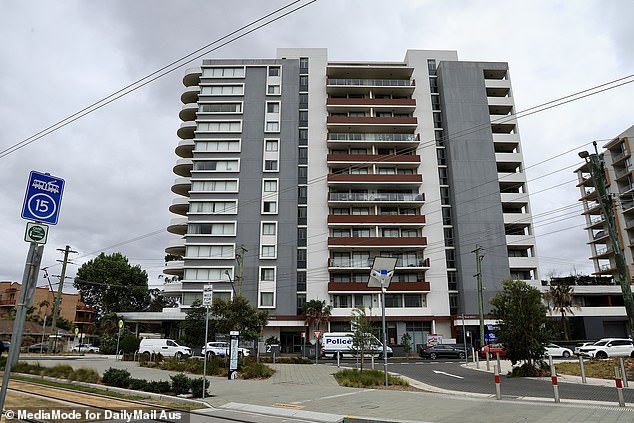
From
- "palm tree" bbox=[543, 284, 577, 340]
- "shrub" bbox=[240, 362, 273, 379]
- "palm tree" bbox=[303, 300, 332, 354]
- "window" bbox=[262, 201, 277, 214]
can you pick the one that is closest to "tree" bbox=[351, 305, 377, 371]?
"shrub" bbox=[240, 362, 273, 379]

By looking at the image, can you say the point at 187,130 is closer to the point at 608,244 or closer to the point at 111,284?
the point at 111,284

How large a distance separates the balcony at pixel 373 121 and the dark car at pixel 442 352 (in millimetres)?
33295

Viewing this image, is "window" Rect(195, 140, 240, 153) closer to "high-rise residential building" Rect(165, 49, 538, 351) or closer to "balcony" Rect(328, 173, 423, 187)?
"high-rise residential building" Rect(165, 49, 538, 351)

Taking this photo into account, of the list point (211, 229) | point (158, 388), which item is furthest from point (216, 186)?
point (158, 388)

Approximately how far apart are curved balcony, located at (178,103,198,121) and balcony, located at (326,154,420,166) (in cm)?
2271

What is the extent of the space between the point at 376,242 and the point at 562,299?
79.9 feet

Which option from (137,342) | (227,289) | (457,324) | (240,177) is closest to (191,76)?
(240,177)

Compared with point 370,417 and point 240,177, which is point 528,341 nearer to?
point 370,417

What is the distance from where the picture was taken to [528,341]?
22.0m

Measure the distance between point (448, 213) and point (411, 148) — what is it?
10.7 meters

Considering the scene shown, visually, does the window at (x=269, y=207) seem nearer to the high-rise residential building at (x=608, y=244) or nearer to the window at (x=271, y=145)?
the window at (x=271, y=145)

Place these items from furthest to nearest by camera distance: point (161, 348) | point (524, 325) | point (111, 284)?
1. point (111, 284)
2. point (161, 348)
3. point (524, 325)

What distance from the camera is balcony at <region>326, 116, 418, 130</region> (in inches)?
2473

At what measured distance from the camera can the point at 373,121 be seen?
208ft
